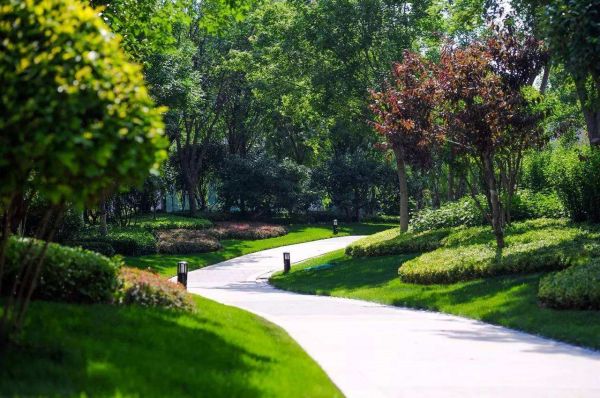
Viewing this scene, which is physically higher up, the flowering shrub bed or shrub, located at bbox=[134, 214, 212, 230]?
shrub, located at bbox=[134, 214, 212, 230]

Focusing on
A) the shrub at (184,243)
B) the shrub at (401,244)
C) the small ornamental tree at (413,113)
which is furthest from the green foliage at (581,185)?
the shrub at (184,243)

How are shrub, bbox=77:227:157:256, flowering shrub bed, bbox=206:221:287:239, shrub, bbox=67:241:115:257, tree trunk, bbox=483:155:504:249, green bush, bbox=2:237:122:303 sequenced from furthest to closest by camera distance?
flowering shrub bed, bbox=206:221:287:239, shrub, bbox=77:227:157:256, shrub, bbox=67:241:115:257, tree trunk, bbox=483:155:504:249, green bush, bbox=2:237:122:303

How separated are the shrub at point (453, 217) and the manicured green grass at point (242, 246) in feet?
31.6

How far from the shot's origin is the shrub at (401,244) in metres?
25.6

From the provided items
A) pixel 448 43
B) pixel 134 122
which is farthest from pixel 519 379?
pixel 448 43

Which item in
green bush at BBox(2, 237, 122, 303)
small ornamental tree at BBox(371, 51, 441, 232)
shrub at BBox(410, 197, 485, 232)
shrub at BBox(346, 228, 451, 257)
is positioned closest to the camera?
Result: green bush at BBox(2, 237, 122, 303)

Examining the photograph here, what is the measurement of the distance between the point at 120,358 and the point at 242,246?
108ft

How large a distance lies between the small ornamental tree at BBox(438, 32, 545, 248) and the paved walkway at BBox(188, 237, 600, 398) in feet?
17.5

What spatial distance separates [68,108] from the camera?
581 centimetres

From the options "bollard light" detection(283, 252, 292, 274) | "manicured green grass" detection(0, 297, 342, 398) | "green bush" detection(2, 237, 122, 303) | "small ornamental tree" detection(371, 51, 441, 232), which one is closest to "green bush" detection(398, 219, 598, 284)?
"small ornamental tree" detection(371, 51, 441, 232)

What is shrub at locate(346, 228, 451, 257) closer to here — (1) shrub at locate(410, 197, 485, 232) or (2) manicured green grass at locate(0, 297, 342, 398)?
(1) shrub at locate(410, 197, 485, 232)

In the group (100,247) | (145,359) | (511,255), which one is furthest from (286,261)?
(145,359)

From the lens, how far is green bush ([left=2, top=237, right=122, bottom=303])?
922 centimetres

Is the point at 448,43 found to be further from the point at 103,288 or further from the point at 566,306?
the point at 103,288
